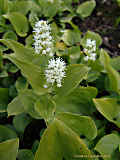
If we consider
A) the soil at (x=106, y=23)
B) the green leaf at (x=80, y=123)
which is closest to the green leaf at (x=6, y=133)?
the green leaf at (x=80, y=123)

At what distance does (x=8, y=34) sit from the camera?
284cm

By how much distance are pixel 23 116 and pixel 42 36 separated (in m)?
0.94

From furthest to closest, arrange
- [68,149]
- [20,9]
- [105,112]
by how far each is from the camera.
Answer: [20,9]
[105,112]
[68,149]

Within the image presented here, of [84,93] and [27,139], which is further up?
[84,93]

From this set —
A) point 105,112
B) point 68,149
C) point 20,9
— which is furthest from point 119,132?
point 20,9

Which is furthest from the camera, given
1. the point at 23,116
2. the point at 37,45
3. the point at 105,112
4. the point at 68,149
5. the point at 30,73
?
the point at 23,116

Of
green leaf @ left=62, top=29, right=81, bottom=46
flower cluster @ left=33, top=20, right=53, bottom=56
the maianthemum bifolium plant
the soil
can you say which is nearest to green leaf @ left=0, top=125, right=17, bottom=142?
the maianthemum bifolium plant

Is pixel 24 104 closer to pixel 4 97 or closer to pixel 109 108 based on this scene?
pixel 4 97

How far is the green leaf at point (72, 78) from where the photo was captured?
193 cm

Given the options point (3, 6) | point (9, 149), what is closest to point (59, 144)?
point (9, 149)

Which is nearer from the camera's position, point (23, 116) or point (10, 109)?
point (10, 109)

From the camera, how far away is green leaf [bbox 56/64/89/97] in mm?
1931

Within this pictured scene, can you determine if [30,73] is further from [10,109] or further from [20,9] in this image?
[20,9]

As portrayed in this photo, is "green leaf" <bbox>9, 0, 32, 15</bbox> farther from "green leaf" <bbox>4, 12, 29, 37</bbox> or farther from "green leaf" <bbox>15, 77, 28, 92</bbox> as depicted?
"green leaf" <bbox>15, 77, 28, 92</bbox>
